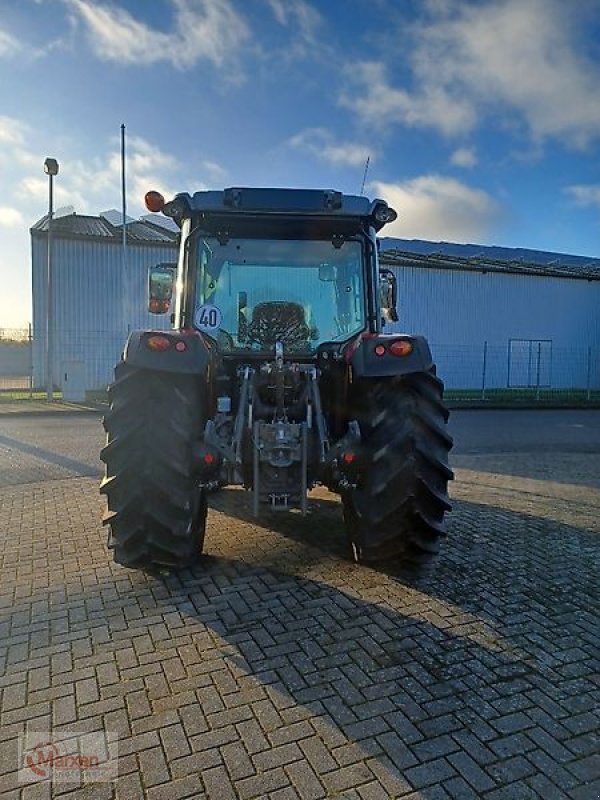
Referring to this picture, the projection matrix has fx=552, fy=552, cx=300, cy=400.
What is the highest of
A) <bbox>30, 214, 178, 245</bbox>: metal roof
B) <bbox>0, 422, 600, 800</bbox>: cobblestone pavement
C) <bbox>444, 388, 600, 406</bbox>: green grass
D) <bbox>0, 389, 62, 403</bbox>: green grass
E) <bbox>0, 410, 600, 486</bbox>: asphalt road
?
<bbox>30, 214, 178, 245</bbox>: metal roof

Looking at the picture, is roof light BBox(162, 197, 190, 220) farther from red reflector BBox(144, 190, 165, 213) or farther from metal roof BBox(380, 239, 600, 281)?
metal roof BBox(380, 239, 600, 281)

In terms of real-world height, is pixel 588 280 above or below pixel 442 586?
above

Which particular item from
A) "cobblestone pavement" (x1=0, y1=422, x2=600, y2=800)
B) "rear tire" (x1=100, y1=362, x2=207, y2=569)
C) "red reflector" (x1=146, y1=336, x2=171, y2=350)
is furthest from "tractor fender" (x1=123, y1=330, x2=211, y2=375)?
"cobblestone pavement" (x1=0, y1=422, x2=600, y2=800)

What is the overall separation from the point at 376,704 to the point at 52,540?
10.1 ft

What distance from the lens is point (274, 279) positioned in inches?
172

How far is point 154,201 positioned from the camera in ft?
13.7

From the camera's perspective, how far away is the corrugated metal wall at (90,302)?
55.7ft

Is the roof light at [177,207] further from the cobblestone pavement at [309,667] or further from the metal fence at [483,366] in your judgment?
the metal fence at [483,366]

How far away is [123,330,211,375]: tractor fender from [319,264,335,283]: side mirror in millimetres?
1202

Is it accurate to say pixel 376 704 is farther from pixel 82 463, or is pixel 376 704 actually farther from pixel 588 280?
pixel 588 280

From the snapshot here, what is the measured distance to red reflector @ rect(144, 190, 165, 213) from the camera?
13.7ft

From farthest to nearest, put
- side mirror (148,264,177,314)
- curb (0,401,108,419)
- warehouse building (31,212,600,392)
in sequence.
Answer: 1. warehouse building (31,212,600,392)
2. curb (0,401,108,419)
3. side mirror (148,264,177,314)

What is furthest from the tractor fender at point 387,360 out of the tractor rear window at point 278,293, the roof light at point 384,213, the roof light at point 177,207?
the roof light at point 177,207

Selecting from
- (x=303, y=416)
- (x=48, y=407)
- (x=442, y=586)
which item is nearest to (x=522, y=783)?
(x=442, y=586)
